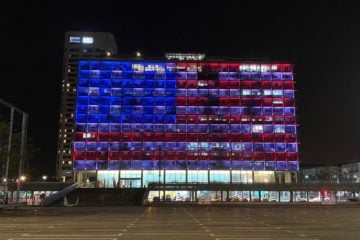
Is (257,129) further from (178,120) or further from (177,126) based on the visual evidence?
(177,126)

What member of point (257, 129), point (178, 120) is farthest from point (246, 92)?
point (178, 120)

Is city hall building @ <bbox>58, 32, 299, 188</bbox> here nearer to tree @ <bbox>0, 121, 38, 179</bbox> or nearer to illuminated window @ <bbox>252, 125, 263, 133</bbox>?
illuminated window @ <bbox>252, 125, 263, 133</bbox>

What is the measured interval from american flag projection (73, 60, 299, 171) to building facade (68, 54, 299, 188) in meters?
0.34

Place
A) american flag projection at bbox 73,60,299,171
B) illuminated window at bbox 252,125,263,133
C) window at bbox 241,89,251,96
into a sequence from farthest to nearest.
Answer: window at bbox 241,89,251,96, illuminated window at bbox 252,125,263,133, american flag projection at bbox 73,60,299,171

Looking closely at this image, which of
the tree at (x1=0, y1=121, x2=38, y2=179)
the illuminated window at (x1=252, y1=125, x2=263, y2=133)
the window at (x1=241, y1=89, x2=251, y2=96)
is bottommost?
the tree at (x1=0, y1=121, x2=38, y2=179)

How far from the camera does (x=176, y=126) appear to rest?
145m

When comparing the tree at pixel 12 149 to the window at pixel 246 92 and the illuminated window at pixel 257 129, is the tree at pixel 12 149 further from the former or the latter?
the window at pixel 246 92

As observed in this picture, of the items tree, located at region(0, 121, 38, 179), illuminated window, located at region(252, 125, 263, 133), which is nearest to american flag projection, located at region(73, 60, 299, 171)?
illuminated window, located at region(252, 125, 263, 133)

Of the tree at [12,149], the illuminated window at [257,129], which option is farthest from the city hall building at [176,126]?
the tree at [12,149]

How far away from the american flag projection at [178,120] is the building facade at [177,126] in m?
0.34

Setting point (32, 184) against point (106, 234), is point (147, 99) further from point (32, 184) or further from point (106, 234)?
point (106, 234)

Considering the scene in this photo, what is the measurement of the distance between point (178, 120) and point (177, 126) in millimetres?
2092

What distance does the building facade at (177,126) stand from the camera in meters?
143

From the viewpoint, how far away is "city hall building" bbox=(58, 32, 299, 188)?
143 metres
